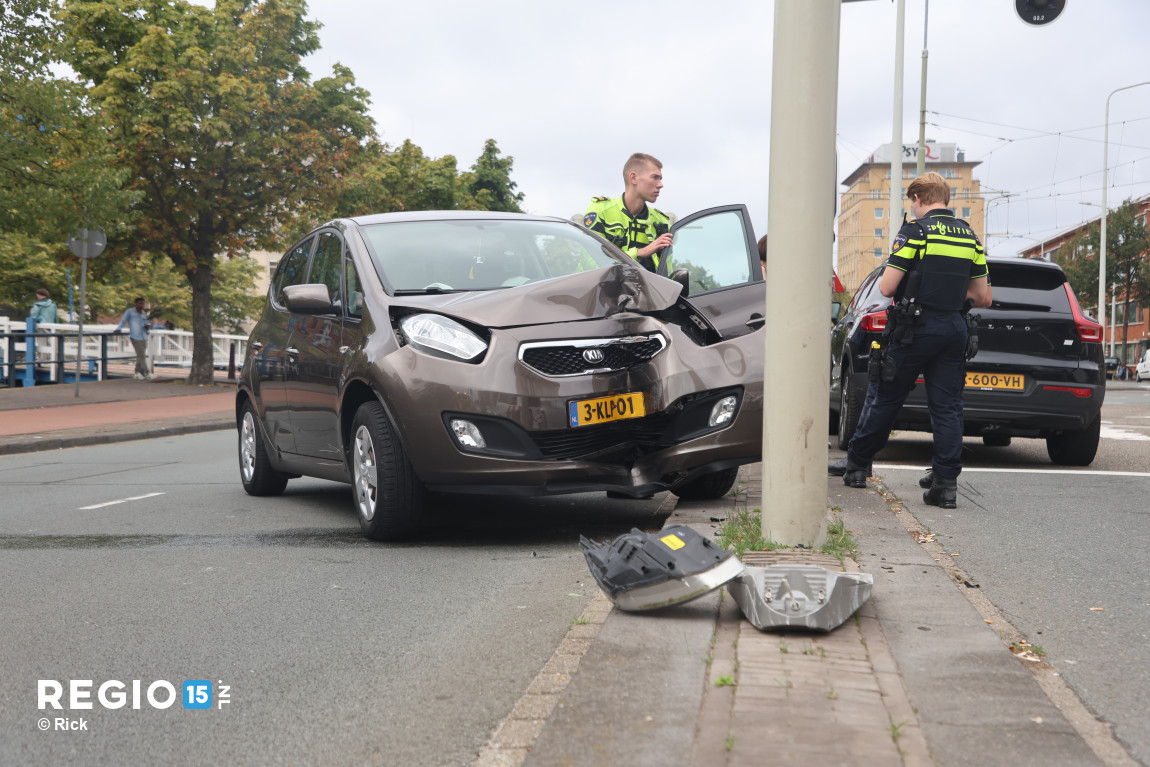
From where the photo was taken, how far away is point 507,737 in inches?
114

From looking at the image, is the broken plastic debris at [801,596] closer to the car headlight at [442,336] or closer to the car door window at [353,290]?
the car headlight at [442,336]

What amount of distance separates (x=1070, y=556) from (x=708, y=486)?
79.7 inches

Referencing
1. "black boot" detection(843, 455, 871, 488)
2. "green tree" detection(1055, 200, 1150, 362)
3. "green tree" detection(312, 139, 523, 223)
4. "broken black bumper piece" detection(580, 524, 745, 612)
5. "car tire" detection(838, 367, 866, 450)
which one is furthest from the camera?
"green tree" detection(1055, 200, 1150, 362)

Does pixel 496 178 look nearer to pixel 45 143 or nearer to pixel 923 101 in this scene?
pixel 923 101

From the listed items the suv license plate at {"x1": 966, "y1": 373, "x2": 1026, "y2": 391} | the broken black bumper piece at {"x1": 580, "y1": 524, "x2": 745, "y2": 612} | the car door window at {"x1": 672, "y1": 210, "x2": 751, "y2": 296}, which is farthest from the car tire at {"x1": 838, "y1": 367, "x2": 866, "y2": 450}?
the broken black bumper piece at {"x1": 580, "y1": 524, "x2": 745, "y2": 612}

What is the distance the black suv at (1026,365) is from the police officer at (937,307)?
6.75 feet

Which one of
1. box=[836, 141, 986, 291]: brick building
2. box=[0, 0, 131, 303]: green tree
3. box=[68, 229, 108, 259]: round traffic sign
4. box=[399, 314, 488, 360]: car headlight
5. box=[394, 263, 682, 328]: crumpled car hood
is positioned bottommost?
box=[399, 314, 488, 360]: car headlight

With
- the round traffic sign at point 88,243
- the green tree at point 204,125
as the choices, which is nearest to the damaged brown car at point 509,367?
the round traffic sign at point 88,243

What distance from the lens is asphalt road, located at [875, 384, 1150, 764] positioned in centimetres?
348

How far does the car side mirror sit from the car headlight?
2.64ft

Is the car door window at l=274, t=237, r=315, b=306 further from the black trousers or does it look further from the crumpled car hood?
the black trousers

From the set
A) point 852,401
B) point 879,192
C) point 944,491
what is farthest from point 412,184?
point 879,192

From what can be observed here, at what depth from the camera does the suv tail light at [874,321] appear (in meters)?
8.88
